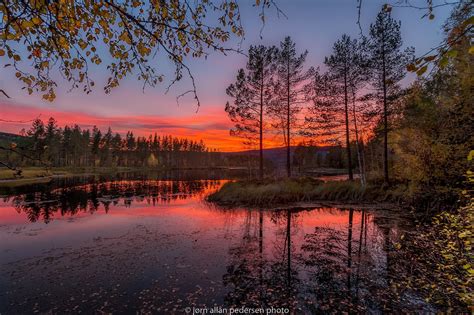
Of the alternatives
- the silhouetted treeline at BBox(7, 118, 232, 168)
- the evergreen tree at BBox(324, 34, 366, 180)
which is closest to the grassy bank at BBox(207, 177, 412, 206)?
the evergreen tree at BBox(324, 34, 366, 180)

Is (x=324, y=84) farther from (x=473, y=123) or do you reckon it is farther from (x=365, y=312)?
(x=365, y=312)

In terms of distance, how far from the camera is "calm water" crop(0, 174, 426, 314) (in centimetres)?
611

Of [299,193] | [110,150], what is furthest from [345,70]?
[110,150]

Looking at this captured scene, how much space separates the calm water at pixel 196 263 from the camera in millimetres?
6109

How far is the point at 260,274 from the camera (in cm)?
749

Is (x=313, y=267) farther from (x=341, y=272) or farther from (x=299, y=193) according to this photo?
(x=299, y=193)

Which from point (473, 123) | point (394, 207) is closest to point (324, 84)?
point (394, 207)

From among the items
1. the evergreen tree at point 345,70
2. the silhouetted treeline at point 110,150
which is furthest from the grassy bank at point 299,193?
the silhouetted treeline at point 110,150

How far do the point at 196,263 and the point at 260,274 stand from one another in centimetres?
232

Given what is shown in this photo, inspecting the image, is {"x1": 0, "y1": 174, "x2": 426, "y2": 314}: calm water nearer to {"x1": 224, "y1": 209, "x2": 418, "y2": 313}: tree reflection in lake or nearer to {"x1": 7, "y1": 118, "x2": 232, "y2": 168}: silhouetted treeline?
{"x1": 224, "y1": 209, "x2": 418, "y2": 313}: tree reflection in lake

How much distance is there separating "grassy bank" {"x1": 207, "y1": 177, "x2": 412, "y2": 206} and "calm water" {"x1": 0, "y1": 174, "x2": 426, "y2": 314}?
184 inches

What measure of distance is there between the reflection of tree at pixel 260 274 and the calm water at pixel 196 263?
0.03 m

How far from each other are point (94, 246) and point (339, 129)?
24.2 m

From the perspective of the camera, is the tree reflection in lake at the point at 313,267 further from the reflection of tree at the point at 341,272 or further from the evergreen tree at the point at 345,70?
the evergreen tree at the point at 345,70
